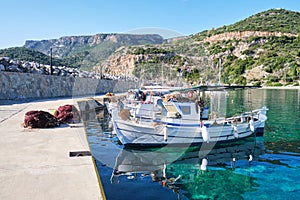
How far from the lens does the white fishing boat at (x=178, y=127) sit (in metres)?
11.8

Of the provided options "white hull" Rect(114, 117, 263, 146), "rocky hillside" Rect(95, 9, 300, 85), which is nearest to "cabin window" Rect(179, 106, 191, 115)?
"white hull" Rect(114, 117, 263, 146)

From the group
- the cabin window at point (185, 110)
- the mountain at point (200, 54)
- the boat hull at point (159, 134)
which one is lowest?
the boat hull at point (159, 134)

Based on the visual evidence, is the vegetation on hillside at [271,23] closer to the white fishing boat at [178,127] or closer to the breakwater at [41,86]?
the breakwater at [41,86]

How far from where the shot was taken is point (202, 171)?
370 inches

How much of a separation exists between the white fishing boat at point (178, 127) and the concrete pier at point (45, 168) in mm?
2385

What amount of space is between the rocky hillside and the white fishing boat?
11.2 metres

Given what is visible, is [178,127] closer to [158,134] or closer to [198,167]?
[158,134]

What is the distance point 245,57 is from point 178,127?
288 feet

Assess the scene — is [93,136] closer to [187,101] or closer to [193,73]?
[187,101]

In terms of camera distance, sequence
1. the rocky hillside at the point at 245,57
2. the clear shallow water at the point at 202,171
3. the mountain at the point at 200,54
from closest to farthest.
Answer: the clear shallow water at the point at 202,171 < the mountain at the point at 200,54 < the rocky hillside at the point at 245,57

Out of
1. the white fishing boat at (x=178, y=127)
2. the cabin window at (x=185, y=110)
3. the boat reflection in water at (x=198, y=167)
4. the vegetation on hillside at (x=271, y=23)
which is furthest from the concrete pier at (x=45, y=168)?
the vegetation on hillside at (x=271, y=23)

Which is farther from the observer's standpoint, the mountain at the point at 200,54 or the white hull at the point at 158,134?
the mountain at the point at 200,54

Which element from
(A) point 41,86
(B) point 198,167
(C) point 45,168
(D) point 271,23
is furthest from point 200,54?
(D) point 271,23

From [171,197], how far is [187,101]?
668 centimetres
